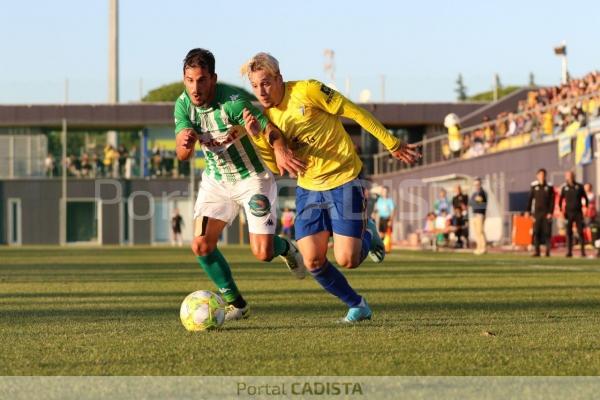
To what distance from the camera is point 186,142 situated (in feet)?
31.9

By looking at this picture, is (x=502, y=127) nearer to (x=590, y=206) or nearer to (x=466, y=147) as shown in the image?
(x=466, y=147)

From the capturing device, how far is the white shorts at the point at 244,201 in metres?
10.8

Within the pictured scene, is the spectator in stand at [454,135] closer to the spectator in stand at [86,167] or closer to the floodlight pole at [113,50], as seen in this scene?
the spectator in stand at [86,167]

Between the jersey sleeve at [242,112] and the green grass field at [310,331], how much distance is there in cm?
152

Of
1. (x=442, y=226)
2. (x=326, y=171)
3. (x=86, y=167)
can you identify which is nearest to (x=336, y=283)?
(x=326, y=171)

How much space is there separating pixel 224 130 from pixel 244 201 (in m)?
0.72

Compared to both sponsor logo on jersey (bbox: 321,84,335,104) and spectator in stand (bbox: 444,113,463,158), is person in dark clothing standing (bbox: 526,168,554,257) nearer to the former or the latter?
spectator in stand (bbox: 444,113,463,158)

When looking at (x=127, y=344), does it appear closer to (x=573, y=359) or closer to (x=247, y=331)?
(x=247, y=331)

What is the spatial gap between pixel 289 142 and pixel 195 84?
910 millimetres

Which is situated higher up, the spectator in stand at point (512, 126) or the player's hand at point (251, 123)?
the spectator in stand at point (512, 126)

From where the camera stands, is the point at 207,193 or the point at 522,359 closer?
the point at 522,359

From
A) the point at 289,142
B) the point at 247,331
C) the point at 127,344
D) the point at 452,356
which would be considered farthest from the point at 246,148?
the point at 452,356

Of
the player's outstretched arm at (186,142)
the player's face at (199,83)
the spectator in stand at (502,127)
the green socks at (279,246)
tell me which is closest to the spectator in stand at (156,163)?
the spectator in stand at (502,127)

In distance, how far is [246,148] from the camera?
10625 millimetres
